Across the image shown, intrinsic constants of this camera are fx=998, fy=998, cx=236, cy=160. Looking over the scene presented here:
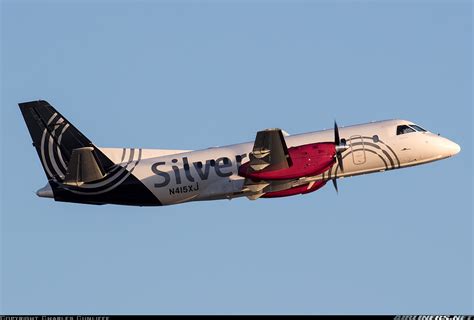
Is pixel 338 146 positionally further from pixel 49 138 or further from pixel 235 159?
pixel 49 138

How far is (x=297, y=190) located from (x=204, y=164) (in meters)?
4.16

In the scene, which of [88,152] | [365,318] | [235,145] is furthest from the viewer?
[235,145]

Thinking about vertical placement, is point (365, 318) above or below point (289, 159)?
below

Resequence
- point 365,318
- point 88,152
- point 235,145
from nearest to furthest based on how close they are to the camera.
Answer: point 365,318 → point 88,152 → point 235,145

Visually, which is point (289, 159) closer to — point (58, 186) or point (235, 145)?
point (235, 145)

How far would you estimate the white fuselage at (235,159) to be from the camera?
39.2 meters

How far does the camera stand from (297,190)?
4069 cm

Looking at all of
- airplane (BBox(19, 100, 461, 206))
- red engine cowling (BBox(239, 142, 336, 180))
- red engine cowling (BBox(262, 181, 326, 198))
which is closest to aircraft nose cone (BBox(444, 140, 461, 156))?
airplane (BBox(19, 100, 461, 206))

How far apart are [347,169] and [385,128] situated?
2444 millimetres

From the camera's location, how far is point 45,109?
128ft

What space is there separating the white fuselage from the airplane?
4 cm

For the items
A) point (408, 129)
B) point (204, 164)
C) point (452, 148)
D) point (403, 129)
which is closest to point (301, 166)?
point (204, 164)

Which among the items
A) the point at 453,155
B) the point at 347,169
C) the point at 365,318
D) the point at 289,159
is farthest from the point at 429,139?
the point at 365,318

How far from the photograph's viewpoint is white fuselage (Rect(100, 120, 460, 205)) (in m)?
39.2
